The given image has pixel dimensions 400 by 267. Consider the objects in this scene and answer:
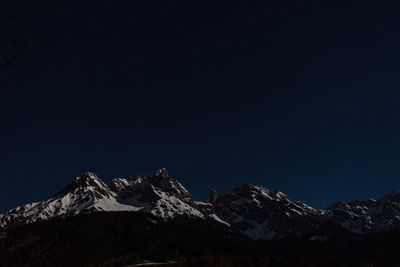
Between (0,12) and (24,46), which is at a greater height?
(0,12)

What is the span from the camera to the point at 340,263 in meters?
10.6

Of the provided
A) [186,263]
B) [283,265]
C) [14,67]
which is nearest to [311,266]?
[283,265]

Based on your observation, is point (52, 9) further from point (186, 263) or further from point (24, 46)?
point (186, 263)

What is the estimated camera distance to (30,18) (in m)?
4.21

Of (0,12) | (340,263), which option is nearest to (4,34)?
(0,12)

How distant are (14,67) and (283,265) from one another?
977 cm

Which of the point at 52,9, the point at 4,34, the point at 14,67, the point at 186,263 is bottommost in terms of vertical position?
the point at 186,263

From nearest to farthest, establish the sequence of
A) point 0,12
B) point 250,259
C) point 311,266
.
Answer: point 0,12, point 311,266, point 250,259

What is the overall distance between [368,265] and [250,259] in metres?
3.74

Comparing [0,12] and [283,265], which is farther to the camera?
[283,265]

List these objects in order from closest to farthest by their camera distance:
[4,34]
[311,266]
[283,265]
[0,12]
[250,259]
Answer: [0,12]
[4,34]
[311,266]
[283,265]
[250,259]

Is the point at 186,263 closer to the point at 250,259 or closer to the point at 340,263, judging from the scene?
the point at 250,259

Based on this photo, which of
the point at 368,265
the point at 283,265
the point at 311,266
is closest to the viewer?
the point at 368,265

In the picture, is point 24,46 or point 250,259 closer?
point 24,46
